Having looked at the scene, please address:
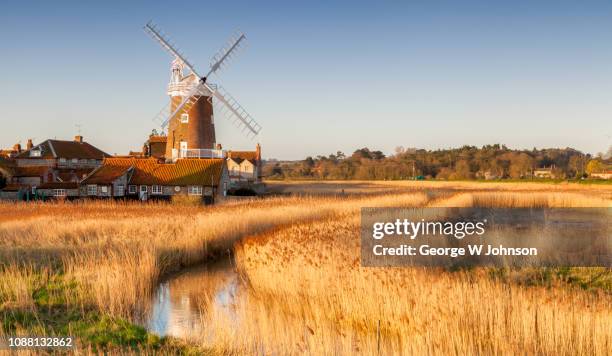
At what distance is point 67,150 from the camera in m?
50.2

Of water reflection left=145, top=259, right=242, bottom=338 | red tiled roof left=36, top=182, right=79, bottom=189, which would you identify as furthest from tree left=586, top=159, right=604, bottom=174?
water reflection left=145, top=259, right=242, bottom=338

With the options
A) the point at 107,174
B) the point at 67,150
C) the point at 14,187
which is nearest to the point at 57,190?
the point at 14,187

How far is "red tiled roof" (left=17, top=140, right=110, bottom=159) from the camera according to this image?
156 feet

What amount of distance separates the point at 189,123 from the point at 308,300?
93.2 feet

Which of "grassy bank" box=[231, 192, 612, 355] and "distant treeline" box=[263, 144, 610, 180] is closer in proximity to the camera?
"grassy bank" box=[231, 192, 612, 355]

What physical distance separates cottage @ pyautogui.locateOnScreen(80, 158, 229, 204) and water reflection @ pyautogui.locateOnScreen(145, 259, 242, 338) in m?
18.9

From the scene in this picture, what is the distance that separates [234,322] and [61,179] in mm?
41425

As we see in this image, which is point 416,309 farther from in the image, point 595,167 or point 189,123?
point 595,167

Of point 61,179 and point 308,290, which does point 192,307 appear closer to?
point 308,290

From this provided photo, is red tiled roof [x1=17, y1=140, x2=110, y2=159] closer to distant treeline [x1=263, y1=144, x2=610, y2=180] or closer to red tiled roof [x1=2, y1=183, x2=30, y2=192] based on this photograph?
red tiled roof [x1=2, y1=183, x2=30, y2=192]

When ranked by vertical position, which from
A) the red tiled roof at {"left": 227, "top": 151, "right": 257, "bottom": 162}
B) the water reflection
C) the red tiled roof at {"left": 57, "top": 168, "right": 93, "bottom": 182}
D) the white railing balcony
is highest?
the red tiled roof at {"left": 227, "top": 151, "right": 257, "bottom": 162}

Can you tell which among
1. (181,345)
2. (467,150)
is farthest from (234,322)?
(467,150)

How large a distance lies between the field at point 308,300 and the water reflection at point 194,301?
0.22 meters

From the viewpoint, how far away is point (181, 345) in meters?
7.70
